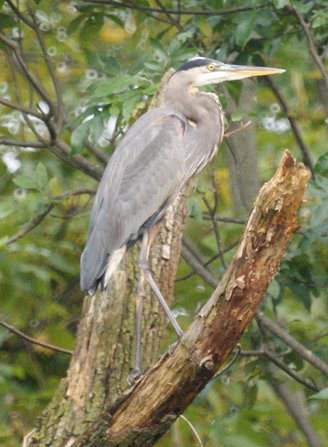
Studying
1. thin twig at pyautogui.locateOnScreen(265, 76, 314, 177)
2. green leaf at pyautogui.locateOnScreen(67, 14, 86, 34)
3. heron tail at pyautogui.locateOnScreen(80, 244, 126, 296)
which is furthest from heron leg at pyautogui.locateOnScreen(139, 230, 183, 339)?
green leaf at pyautogui.locateOnScreen(67, 14, 86, 34)

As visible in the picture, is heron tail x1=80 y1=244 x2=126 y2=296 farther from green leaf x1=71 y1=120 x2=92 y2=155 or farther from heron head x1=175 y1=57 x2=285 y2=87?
heron head x1=175 y1=57 x2=285 y2=87

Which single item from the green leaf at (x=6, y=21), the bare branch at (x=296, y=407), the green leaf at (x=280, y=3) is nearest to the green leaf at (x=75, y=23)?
the green leaf at (x=6, y=21)

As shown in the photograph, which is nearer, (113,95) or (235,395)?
(113,95)

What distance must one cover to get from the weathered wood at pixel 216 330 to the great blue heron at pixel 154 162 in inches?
37.8

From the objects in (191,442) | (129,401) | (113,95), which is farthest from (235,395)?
(129,401)

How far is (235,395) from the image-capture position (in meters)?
5.75

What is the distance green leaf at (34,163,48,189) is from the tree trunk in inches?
61.6

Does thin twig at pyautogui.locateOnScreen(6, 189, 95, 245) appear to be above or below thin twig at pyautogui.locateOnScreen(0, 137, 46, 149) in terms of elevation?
below

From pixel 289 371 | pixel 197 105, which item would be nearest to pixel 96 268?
pixel 197 105

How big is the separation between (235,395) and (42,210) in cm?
134

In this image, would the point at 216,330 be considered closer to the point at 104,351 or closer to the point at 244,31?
the point at 104,351

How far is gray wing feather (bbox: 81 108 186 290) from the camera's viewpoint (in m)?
4.72

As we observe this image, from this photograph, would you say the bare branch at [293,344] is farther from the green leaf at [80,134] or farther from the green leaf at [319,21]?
the green leaf at [319,21]

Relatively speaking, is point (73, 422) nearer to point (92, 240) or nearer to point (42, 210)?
point (92, 240)
